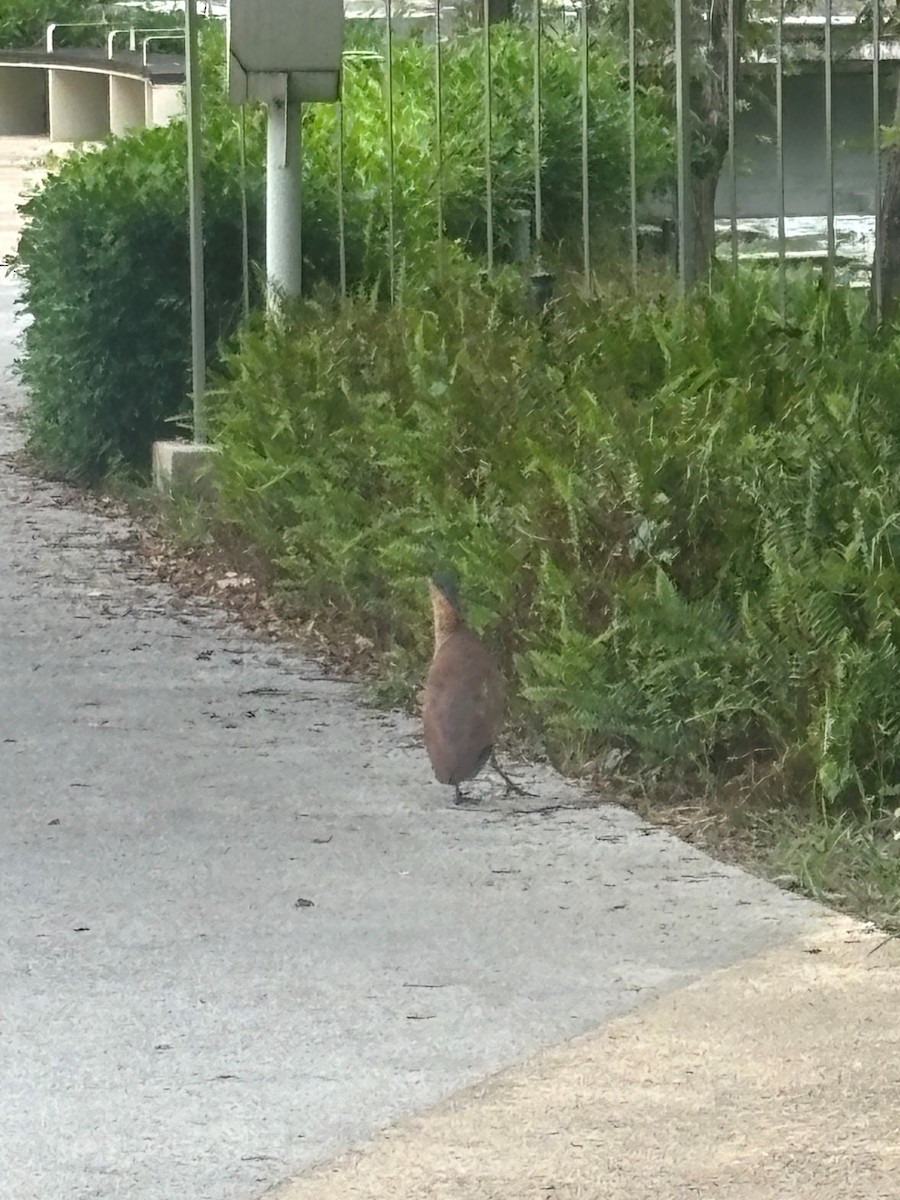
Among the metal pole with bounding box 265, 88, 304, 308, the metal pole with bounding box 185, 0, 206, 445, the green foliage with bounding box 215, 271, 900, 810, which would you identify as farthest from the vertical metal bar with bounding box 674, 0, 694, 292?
the metal pole with bounding box 185, 0, 206, 445

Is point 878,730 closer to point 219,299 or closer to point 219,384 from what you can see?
point 219,384

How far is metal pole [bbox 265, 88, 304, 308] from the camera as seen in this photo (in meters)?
9.07

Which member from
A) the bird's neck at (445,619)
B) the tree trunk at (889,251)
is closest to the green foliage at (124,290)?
the tree trunk at (889,251)

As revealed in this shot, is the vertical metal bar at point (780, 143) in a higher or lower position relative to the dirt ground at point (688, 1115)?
higher

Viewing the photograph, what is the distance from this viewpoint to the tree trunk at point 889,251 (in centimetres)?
647

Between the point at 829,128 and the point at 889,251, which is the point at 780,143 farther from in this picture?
the point at 889,251

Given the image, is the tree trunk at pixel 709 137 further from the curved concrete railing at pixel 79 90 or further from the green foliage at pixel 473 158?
the curved concrete railing at pixel 79 90

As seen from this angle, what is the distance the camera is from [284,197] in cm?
913

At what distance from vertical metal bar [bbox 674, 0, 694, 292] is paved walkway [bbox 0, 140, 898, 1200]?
1754 mm

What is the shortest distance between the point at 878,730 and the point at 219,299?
5.59 m

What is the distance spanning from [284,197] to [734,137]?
2.73 m

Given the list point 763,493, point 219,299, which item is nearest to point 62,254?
point 219,299

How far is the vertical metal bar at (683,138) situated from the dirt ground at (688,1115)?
10.5ft

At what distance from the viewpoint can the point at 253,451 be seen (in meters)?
7.92
